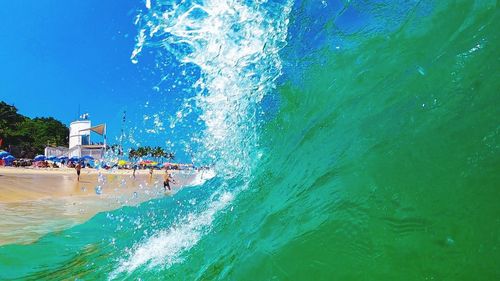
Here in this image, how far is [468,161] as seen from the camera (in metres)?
2.71

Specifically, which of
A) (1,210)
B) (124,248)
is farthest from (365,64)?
(1,210)

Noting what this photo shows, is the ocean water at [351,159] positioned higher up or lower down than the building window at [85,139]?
lower down

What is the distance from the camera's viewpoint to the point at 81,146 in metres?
67.8

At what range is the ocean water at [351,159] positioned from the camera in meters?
2.59

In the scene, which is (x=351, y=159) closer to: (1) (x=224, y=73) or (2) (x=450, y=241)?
(2) (x=450, y=241)

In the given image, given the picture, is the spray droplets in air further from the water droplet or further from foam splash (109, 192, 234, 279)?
the water droplet

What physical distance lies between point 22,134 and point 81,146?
8776 millimetres

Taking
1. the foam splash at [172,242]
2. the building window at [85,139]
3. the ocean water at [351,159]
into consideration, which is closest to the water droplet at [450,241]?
the ocean water at [351,159]

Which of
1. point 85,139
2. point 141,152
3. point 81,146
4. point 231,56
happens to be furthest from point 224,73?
point 141,152

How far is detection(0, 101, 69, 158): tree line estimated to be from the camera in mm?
63062

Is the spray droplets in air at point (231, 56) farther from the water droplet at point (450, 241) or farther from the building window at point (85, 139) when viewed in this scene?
the building window at point (85, 139)

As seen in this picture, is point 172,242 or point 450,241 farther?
point 172,242

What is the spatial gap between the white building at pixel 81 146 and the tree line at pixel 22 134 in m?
3.64

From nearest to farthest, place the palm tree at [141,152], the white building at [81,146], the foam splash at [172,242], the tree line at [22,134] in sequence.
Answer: the foam splash at [172,242]
the tree line at [22,134]
the white building at [81,146]
the palm tree at [141,152]
